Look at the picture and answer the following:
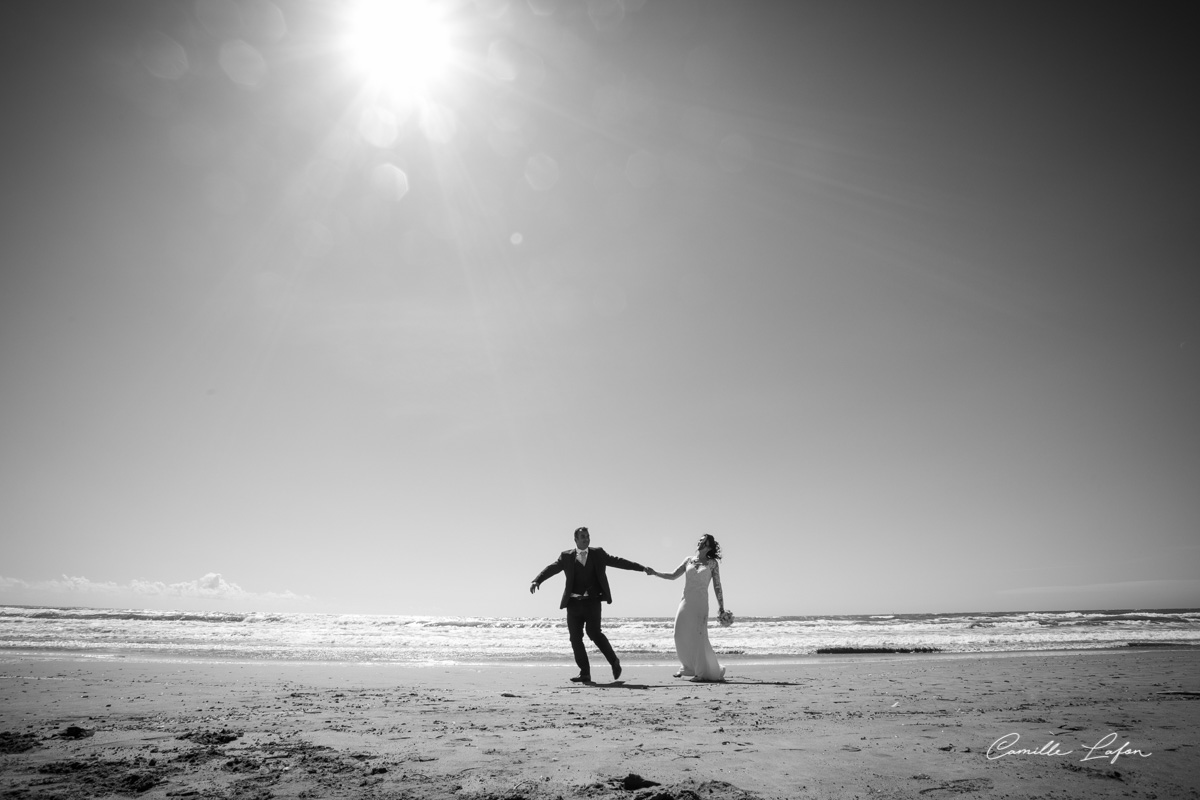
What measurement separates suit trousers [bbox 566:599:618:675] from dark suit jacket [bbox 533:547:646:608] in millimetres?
171

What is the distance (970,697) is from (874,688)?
48.0 inches

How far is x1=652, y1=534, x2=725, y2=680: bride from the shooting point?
8.82 m

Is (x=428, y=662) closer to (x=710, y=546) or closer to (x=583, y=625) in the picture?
(x=583, y=625)

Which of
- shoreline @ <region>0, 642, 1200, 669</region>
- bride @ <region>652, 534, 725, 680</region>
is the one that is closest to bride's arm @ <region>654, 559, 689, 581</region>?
bride @ <region>652, 534, 725, 680</region>

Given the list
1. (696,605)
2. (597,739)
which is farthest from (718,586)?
(597,739)

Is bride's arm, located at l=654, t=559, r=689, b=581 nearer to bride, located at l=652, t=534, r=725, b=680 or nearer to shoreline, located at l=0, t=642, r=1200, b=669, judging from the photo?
bride, located at l=652, t=534, r=725, b=680

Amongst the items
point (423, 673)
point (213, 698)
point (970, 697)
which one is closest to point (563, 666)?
point (423, 673)

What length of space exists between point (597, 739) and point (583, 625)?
450 centimetres

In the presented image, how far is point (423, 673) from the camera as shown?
9852mm

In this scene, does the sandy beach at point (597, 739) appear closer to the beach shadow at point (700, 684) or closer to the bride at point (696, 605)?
the beach shadow at point (700, 684)

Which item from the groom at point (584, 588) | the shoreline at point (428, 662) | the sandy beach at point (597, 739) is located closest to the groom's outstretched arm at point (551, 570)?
the groom at point (584, 588)

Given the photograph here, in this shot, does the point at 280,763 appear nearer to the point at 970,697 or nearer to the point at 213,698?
the point at 213,698

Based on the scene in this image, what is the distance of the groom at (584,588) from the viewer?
8578 mm

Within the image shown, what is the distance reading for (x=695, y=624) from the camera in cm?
893
